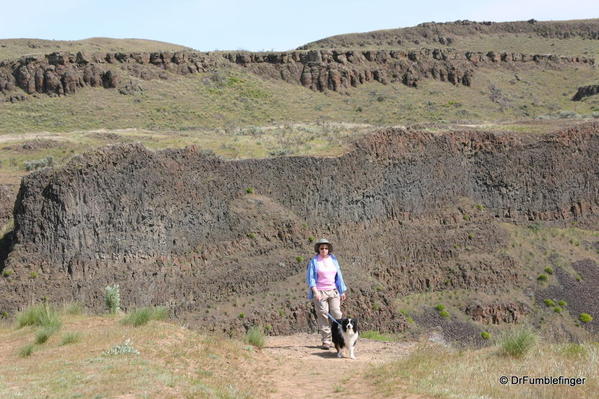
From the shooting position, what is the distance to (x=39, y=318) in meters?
14.4

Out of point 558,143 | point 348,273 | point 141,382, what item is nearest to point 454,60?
point 558,143

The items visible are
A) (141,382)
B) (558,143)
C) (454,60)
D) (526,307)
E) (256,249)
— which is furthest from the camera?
(454,60)

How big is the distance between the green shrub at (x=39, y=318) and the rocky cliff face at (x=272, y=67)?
138 feet

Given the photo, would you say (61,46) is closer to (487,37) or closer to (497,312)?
(487,37)

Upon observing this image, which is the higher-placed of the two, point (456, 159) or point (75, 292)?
point (456, 159)

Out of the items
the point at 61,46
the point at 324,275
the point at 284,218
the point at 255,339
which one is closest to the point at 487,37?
the point at 61,46

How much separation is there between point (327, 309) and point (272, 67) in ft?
189

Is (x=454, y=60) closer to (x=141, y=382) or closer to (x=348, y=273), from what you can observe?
(x=348, y=273)

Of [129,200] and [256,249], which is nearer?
[129,200]

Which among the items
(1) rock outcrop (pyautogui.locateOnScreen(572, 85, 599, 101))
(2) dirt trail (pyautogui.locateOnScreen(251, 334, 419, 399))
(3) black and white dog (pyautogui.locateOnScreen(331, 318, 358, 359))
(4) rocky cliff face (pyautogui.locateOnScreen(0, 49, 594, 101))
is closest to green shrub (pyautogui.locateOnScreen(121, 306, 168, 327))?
(2) dirt trail (pyautogui.locateOnScreen(251, 334, 419, 399))

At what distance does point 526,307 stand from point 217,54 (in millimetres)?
45740

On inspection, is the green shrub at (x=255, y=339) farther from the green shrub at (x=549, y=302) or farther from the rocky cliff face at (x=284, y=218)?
the green shrub at (x=549, y=302)

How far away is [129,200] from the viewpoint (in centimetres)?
2444

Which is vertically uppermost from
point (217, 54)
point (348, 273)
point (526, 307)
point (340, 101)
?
point (217, 54)
